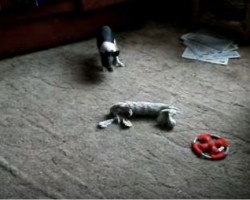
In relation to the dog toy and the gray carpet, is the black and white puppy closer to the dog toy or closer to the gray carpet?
the gray carpet

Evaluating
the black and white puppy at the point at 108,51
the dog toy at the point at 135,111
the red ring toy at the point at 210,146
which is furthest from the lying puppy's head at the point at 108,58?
the red ring toy at the point at 210,146

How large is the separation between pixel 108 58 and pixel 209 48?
61 cm

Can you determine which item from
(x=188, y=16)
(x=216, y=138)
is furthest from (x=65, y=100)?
(x=188, y=16)

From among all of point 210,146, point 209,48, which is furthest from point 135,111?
point 209,48

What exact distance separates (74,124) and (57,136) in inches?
3.9

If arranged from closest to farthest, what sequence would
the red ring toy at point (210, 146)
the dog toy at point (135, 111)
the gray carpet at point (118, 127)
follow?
the gray carpet at point (118, 127)
the red ring toy at point (210, 146)
the dog toy at point (135, 111)

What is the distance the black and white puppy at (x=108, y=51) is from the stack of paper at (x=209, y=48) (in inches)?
15.5

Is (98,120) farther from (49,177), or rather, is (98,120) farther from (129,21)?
(129,21)

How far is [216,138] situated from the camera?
1.50 m

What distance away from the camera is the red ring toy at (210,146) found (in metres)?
1.41

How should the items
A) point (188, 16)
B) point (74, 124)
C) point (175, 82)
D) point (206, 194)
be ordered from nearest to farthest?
point (206, 194) < point (74, 124) < point (175, 82) < point (188, 16)

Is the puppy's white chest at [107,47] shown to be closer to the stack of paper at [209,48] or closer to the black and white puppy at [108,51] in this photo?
the black and white puppy at [108,51]

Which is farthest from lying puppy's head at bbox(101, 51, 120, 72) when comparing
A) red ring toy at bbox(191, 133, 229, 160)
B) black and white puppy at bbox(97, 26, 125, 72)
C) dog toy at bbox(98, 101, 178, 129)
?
red ring toy at bbox(191, 133, 229, 160)

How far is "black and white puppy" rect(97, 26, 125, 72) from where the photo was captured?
193 cm
